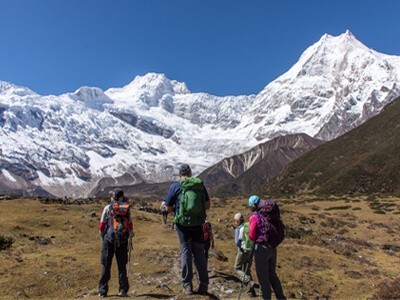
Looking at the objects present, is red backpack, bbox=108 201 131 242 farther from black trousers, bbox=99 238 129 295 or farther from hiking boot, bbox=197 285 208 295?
hiking boot, bbox=197 285 208 295

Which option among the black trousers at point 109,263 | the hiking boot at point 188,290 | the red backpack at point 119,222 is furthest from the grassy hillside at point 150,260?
the red backpack at point 119,222

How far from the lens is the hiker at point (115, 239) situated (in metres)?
13.7

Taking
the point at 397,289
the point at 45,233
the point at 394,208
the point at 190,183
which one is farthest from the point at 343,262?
the point at 394,208

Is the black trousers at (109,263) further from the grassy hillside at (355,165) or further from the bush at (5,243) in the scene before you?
the grassy hillside at (355,165)

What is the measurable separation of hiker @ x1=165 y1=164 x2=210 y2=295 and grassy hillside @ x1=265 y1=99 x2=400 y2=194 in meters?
84.0

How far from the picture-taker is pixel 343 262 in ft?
80.0

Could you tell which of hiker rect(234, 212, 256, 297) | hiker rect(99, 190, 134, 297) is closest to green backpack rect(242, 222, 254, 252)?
hiker rect(234, 212, 256, 297)

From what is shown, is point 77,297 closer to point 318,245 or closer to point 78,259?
point 78,259

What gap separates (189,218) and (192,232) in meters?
0.56

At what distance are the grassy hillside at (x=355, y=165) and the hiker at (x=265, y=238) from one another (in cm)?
8378

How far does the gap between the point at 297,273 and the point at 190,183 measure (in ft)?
36.5

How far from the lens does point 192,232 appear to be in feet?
40.0

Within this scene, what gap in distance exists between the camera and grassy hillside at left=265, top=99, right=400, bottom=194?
9575cm

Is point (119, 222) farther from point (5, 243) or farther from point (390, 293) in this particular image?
point (5, 243)
